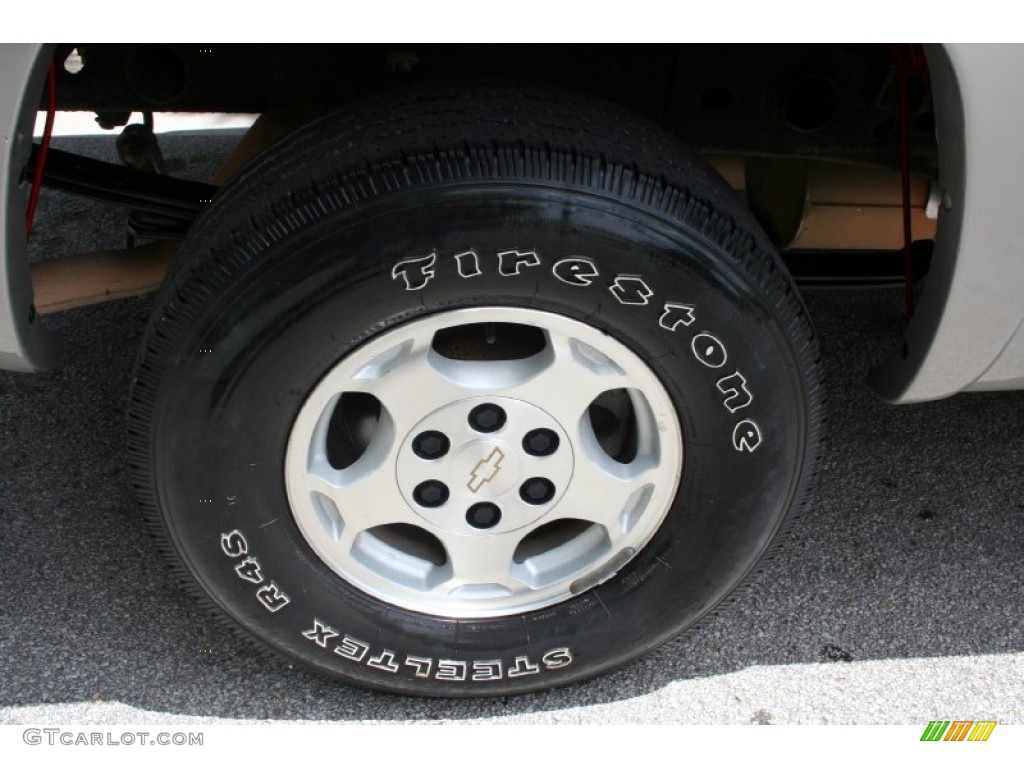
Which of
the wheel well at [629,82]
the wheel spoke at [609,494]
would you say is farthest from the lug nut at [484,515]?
the wheel well at [629,82]

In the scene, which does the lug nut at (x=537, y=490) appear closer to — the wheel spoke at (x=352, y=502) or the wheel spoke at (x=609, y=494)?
the wheel spoke at (x=609, y=494)

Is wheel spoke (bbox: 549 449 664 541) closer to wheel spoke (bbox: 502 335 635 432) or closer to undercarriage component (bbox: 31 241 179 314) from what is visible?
wheel spoke (bbox: 502 335 635 432)

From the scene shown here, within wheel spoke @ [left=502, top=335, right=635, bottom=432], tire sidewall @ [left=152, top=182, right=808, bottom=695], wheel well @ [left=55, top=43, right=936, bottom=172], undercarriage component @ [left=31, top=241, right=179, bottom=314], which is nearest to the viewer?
tire sidewall @ [left=152, top=182, right=808, bottom=695]

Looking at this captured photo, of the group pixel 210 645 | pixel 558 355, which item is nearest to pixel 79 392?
pixel 210 645

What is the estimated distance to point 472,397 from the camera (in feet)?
6.14

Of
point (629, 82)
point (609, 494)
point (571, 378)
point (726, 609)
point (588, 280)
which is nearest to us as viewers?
point (588, 280)

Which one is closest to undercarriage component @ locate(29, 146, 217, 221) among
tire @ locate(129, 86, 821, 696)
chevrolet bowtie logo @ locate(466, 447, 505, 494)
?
tire @ locate(129, 86, 821, 696)

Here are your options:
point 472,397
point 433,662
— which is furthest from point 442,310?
point 433,662

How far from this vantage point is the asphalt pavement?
215cm

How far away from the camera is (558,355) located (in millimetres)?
1832

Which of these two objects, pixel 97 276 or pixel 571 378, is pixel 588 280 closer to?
pixel 571 378

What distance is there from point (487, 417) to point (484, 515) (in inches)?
8.2

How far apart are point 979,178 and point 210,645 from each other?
5.62ft
